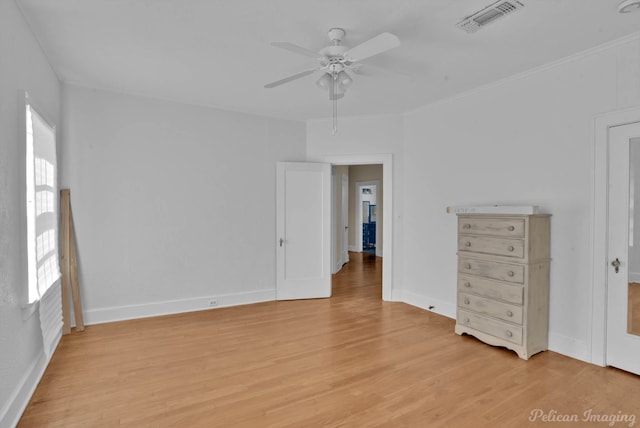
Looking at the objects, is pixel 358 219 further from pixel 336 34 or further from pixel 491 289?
pixel 336 34

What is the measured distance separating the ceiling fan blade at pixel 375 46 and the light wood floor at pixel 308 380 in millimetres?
2498

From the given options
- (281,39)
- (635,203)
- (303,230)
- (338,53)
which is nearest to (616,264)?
(635,203)

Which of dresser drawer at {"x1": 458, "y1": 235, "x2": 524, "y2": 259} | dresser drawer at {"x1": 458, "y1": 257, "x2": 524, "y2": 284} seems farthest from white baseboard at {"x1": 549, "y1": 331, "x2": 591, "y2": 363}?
dresser drawer at {"x1": 458, "y1": 235, "x2": 524, "y2": 259}

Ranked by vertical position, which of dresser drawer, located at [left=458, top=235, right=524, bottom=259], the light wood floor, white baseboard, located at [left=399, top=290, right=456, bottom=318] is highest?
dresser drawer, located at [left=458, top=235, right=524, bottom=259]

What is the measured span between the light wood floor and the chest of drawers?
20 centimetres

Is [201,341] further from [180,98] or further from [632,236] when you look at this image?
[632,236]

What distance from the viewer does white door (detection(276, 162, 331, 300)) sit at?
206 inches

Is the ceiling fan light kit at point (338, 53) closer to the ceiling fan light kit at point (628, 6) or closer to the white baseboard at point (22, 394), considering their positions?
the ceiling fan light kit at point (628, 6)

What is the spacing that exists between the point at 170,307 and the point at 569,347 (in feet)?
14.7

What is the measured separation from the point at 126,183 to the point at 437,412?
4124 mm

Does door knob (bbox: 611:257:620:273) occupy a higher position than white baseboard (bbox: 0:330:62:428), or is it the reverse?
door knob (bbox: 611:257:620:273)

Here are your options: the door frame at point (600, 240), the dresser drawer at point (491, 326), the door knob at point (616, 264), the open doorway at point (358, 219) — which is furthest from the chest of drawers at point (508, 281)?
the open doorway at point (358, 219)

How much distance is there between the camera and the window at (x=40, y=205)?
2.64 meters

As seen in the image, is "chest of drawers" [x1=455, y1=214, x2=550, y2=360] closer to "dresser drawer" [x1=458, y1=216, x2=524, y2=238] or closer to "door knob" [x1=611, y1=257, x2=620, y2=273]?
"dresser drawer" [x1=458, y1=216, x2=524, y2=238]
